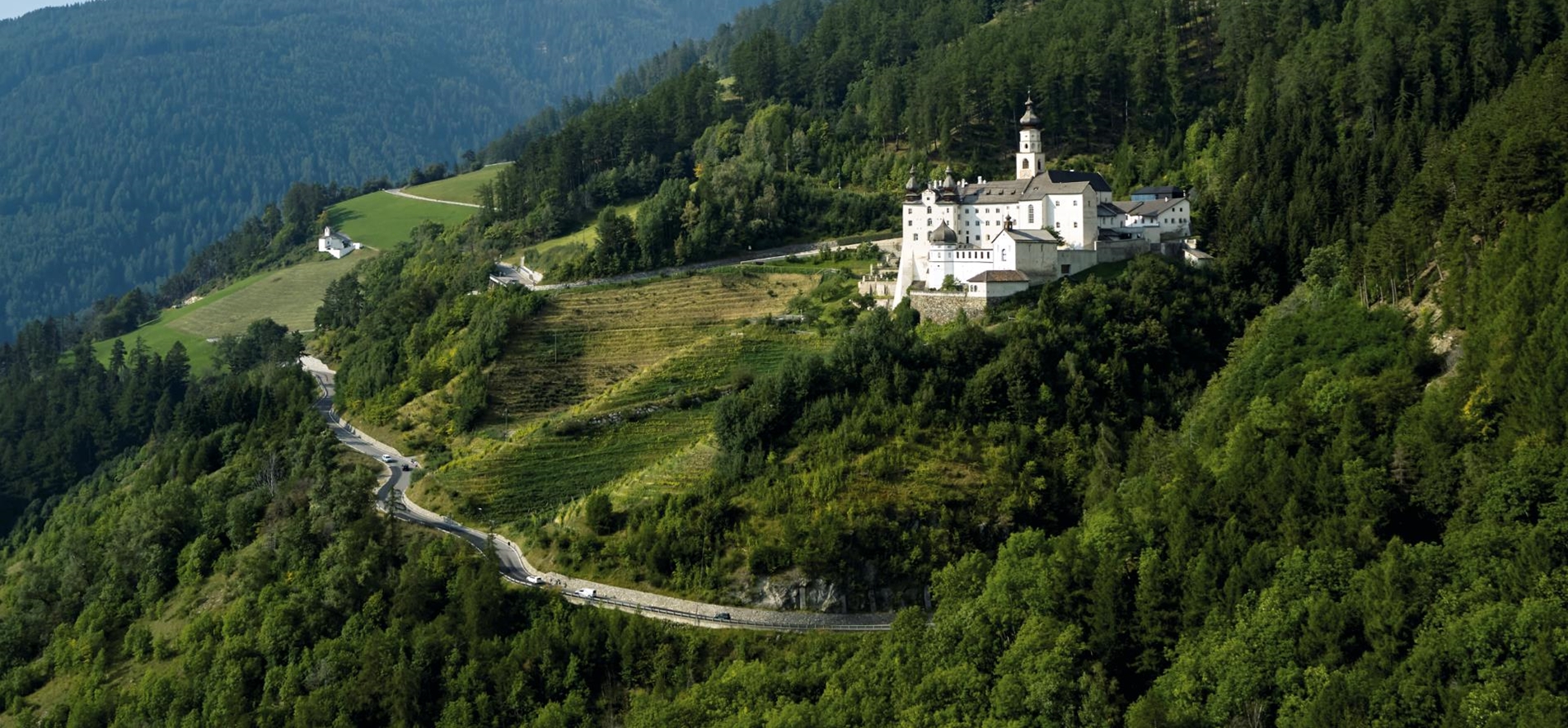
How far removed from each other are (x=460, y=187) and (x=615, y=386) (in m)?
68.9

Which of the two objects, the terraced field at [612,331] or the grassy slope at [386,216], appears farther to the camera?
the grassy slope at [386,216]

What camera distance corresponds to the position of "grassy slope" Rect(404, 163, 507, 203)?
394ft

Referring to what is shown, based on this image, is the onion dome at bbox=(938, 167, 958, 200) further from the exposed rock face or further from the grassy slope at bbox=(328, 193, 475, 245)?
the grassy slope at bbox=(328, 193, 475, 245)

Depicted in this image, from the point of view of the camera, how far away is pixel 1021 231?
6050 cm

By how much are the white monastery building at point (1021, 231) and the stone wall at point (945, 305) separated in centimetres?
10

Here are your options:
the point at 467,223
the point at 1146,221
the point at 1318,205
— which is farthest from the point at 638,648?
the point at 467,223

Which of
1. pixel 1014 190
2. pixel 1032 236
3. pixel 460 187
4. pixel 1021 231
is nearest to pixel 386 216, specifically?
pixel 460 187

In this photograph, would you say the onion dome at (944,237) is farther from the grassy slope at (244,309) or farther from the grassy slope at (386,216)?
the grassy slope at (386,216)

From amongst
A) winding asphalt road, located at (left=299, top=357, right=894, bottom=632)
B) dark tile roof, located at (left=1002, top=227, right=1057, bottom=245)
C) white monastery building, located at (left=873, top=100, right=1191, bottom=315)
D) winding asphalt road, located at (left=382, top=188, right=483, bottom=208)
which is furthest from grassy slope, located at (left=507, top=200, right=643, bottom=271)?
winding asphalt road, located at (left=382, top=188, right=483, bottom=208)

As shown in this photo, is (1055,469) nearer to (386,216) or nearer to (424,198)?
(386,216)

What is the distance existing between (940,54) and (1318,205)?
3353 cm

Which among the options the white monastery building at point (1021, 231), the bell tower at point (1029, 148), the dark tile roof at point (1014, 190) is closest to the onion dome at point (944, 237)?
the white monastery building at point (1021, 231)

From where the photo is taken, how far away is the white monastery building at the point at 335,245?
109562 mm

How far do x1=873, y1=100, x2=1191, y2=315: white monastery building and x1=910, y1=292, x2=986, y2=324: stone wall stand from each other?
10 centimetres
